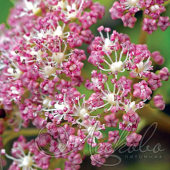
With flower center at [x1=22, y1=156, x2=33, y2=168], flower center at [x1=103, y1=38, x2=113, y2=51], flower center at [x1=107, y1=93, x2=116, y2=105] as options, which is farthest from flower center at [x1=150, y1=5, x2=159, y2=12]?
flower center at [x1=22, y1=156, x2=33, y2=168]

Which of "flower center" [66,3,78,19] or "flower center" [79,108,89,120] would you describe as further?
"flower center" [66,3,78,19]

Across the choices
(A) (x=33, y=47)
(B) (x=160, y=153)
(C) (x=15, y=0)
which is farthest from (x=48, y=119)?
(C) (x=15, y=0)

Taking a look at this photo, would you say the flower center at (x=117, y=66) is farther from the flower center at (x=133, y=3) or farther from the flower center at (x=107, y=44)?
the flower center at (x=133, y=3)

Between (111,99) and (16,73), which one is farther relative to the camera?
(16,73)

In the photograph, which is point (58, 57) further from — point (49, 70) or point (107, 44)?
point (107, 44)

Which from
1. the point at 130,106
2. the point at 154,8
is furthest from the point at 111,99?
the point at 154,8

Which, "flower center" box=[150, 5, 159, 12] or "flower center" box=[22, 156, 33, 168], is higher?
"flower center" box=[150, 5, 159, 12]

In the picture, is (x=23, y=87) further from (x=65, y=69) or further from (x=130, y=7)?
(x=130, y=7)

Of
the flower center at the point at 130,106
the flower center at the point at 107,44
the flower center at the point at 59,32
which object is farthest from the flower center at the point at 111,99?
the flower center at the point at 59,32

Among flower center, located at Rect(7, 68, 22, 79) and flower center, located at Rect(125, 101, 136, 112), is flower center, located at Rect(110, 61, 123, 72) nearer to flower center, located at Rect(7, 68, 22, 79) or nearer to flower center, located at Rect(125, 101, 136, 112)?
flower center, located at Rect(125, 101, 136, 112)
